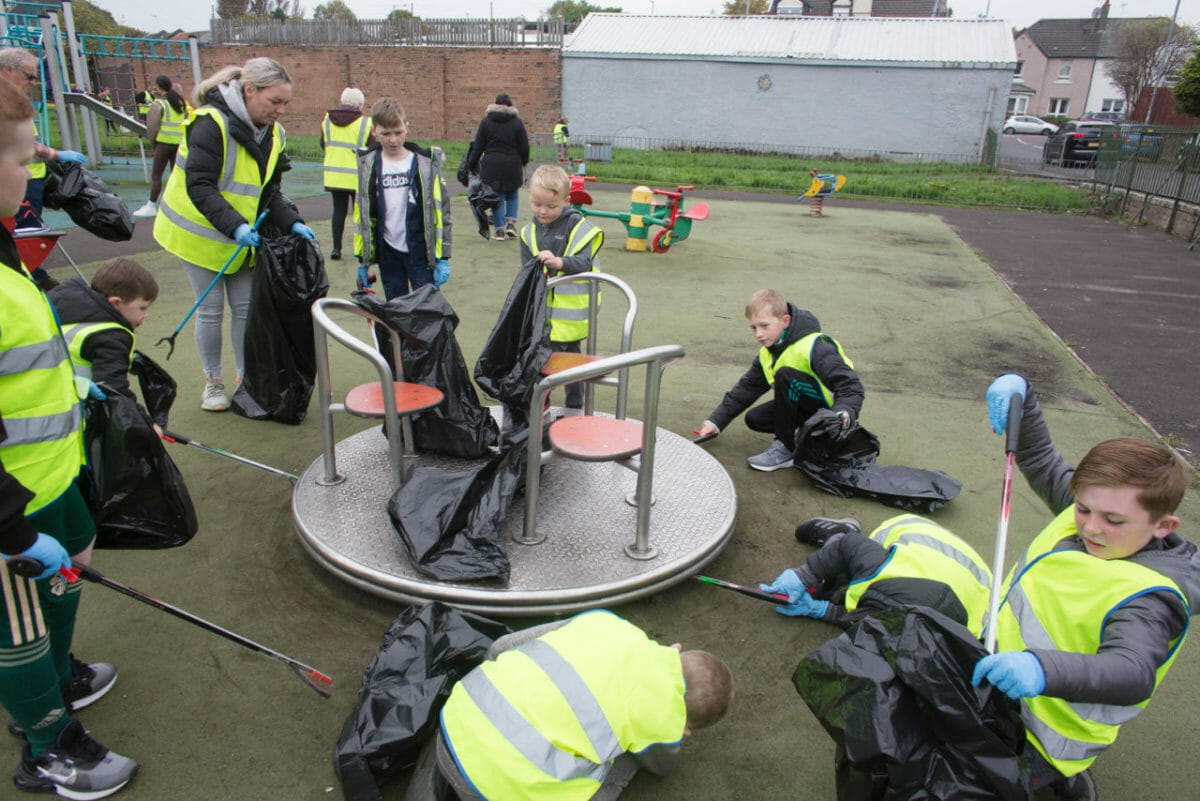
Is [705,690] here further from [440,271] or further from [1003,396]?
[440,271]

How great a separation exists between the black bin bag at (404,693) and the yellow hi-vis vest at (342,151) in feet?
19.5

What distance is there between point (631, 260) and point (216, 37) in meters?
26.0

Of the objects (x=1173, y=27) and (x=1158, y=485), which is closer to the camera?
(x=1158, y=485)

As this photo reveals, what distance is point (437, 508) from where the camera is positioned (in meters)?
2.63

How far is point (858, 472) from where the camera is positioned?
141 inches

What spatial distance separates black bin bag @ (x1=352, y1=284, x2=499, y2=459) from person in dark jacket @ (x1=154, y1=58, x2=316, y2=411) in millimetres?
900

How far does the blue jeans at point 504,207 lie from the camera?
9109mm

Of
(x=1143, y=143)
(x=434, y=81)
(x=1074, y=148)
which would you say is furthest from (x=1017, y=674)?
(x=1074, y=148)

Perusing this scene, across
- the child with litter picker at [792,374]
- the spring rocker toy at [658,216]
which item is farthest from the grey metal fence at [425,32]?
the child with litter picker at [792,374]

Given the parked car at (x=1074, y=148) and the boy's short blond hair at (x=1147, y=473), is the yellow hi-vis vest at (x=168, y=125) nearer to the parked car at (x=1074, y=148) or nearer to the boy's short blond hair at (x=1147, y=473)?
the boy's short blond hair at (x=1147, y=473)

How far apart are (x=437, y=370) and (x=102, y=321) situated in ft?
3.92

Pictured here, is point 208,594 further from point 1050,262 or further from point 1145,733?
point 1050,262

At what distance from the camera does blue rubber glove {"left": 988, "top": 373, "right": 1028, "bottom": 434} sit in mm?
2203

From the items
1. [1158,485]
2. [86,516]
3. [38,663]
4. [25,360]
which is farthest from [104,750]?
[1158,485]
